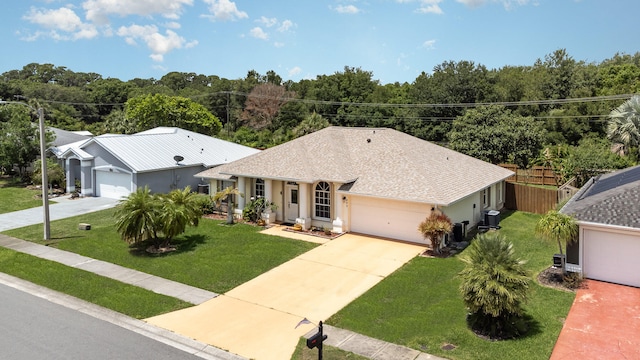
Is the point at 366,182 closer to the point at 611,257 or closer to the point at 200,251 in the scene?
the point at 200,251

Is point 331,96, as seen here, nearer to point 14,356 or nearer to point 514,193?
point 514,193

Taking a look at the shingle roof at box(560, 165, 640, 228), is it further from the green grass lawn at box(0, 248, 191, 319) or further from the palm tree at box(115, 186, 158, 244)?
the palm tree at box(115, 186, 158, 244)

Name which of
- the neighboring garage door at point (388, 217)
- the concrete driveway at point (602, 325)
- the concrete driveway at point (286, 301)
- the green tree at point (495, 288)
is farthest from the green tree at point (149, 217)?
the concrete driveway at point (602, 325)

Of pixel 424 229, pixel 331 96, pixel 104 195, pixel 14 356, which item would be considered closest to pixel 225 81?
pixel 331 96

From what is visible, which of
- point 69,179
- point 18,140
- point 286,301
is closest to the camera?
point 286,301

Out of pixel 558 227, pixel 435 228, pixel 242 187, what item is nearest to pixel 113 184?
pixel 242 187

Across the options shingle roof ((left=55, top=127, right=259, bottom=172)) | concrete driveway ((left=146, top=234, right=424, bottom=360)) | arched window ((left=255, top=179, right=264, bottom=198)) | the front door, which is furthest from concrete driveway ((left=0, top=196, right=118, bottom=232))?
concrete driveway ((left=146, top=234, right=424, bottom=360))
